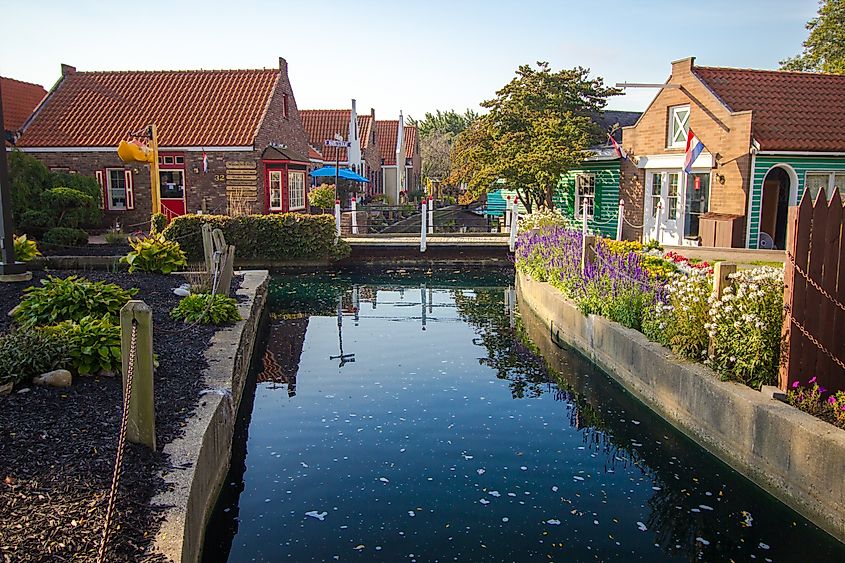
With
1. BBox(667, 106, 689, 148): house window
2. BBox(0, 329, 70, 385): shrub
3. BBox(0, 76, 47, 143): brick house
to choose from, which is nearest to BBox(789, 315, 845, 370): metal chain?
BBox(0, 329, 70, 385): shrub

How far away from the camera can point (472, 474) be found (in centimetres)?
629

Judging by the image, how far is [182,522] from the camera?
4078 millimetres

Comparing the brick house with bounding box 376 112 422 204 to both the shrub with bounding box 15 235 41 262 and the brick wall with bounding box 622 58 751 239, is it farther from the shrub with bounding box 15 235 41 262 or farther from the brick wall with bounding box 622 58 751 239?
the shrub with bounding box 15 235 41 262

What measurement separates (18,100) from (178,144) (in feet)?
33.6

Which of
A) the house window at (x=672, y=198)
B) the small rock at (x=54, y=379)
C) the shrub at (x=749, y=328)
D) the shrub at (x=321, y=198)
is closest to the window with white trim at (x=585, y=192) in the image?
the house window at (x=672, y=198)

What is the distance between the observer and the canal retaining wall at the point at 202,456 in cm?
408

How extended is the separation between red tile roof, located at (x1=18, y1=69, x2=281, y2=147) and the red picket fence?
21.2 metres

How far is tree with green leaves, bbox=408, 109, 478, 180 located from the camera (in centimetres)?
6594

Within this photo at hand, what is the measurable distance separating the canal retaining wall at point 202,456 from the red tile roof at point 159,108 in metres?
18.4

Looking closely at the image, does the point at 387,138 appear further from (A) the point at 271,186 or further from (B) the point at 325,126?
(A) the point at 271,186

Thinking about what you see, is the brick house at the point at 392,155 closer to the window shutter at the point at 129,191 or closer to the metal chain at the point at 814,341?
the window shutter at the point at 129,191

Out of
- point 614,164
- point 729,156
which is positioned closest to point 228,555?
point 729,156

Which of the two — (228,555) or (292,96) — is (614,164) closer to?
(292,96)

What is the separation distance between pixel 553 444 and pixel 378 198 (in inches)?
1394
